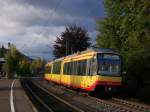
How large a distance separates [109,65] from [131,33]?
8637mm

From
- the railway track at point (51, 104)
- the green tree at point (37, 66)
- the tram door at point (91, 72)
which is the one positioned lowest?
the railway track at point (51, 104)

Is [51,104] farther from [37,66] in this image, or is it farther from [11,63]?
[37,66]

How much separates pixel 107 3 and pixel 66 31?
41.4 meters

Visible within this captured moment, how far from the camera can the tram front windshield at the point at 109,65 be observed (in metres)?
31.0

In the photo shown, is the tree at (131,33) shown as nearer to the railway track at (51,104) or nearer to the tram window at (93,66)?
the tram window at (93,66)

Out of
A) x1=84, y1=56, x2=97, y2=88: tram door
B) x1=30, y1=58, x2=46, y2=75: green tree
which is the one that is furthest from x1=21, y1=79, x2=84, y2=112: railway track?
x1=30, y1=58, x2=46, y2=75: green tree

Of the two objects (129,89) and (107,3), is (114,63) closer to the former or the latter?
(129,89)

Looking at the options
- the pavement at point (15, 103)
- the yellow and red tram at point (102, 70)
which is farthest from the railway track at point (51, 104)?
the yellow and red tram at point (102, 70)

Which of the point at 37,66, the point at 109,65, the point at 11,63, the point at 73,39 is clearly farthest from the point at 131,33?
the point at 37,66

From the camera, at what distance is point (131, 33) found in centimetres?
3909

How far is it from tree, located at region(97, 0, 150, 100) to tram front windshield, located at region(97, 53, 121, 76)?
3.08m

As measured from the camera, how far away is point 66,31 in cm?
8631

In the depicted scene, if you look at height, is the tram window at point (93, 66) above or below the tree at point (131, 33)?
below

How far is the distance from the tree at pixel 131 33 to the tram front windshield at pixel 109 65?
3.08 m
